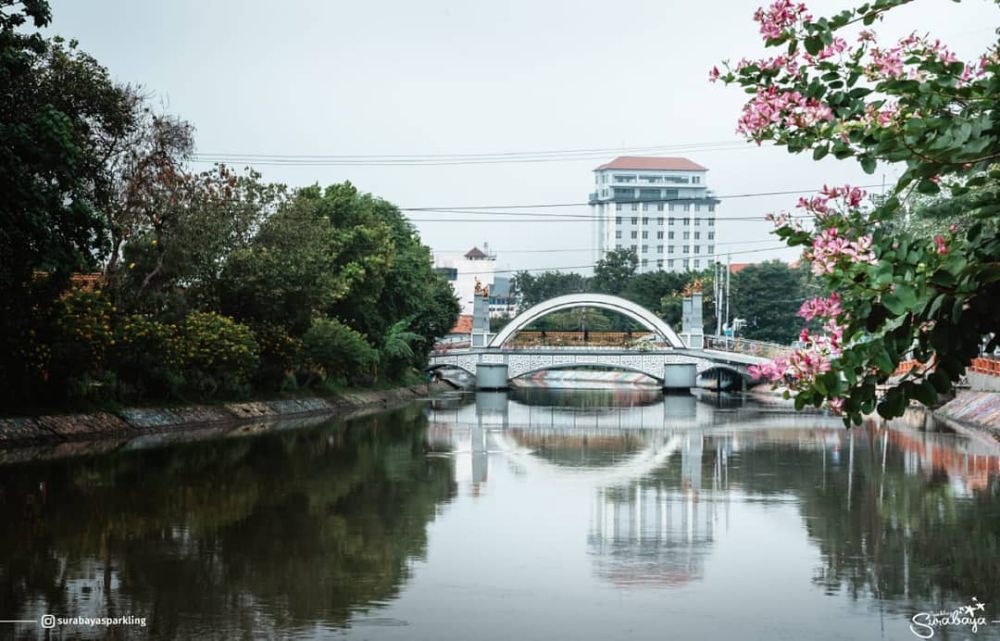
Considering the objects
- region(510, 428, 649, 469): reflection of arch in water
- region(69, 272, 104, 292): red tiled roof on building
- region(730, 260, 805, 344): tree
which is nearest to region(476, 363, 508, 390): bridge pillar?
region(730, 260, 805, 344): tree

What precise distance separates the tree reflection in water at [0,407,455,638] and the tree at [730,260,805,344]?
7453cm

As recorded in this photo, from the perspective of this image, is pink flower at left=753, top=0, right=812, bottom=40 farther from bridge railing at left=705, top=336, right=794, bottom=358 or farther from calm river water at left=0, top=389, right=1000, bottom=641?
bridge railing at left=705, top=336, right=794, bottom=358

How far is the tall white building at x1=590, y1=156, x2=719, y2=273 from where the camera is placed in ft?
590

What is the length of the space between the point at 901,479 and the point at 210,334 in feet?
67.3

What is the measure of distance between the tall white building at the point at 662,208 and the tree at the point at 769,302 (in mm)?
78590

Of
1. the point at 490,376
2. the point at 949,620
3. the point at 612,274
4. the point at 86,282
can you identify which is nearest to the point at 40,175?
the point at 86,282

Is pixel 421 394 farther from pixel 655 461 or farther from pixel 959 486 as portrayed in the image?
pixel 959 486

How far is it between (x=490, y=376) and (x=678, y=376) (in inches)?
442

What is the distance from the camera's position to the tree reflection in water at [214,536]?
11.0m

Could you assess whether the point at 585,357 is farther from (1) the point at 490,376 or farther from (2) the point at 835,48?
(2) the point at 835,48

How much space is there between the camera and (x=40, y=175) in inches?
978

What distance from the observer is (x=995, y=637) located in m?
10.1

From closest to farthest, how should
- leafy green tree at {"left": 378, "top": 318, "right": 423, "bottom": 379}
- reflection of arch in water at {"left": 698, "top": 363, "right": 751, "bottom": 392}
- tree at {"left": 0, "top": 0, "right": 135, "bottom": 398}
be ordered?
tree at {"left": 0, "top": 0, "right": 135, "bottom": 398}, leafy green tree at {"left": 378, "top": 318, "right": 423, "bottom": 379}, reflection of arch in water at {"left": 698, "top": 363, "right": 751, "bottom": 392}

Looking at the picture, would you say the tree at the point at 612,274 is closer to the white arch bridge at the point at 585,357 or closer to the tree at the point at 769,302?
the tree at the point at 769,302
